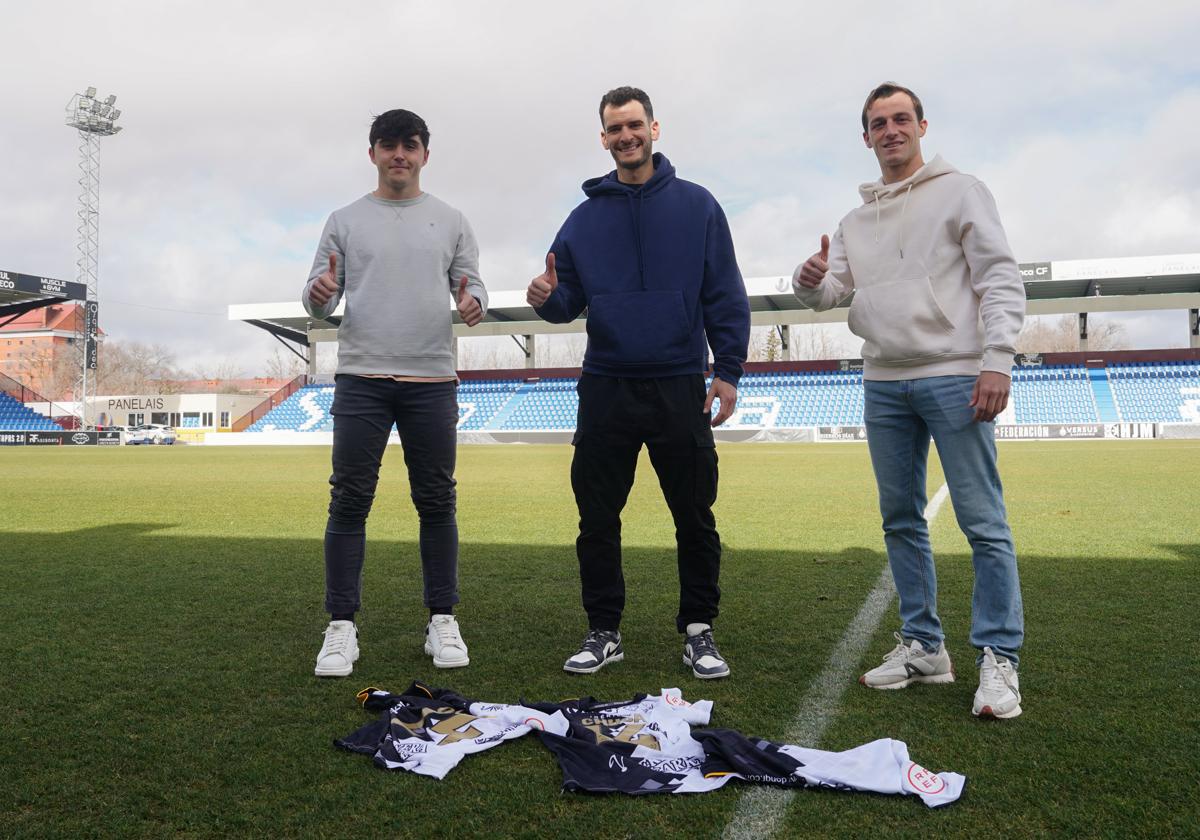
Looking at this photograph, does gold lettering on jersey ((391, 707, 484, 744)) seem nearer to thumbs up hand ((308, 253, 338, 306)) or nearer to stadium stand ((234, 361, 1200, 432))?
thumbs up hand ((308, 253, 338, 306))

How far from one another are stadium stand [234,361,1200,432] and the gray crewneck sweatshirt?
31.0 m

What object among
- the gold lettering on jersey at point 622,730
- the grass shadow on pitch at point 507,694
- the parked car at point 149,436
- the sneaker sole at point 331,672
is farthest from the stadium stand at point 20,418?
the gold lettering on jersey at point 622,730

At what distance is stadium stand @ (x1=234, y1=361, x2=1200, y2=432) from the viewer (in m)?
35.9

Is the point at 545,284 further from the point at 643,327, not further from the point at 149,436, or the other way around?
the point at 149,436

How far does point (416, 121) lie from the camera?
3.41 meters

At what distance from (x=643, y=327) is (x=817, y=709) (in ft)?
4.68

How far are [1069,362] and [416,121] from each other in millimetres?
41990

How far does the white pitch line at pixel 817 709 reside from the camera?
6.32 ft

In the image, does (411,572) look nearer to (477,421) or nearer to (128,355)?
(477,421)

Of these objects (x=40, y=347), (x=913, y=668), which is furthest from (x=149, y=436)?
(x=40, y=347)

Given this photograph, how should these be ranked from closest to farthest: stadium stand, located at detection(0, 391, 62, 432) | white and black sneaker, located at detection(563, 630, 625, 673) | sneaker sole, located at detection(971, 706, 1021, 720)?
1. sneaker sole, located at detection(971, 706, 1021, 720)
2. white and black sneaker, located at detection(563, 630, 625, 673)
3. stadium stand, located at detection(0, 391, 62, 432)

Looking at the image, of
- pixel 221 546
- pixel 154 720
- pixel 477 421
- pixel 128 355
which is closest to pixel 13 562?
pixel 221 546

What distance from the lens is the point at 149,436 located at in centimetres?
4256

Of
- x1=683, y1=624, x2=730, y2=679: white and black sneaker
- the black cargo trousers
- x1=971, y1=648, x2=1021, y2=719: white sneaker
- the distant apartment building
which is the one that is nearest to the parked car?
the distant apartment building
